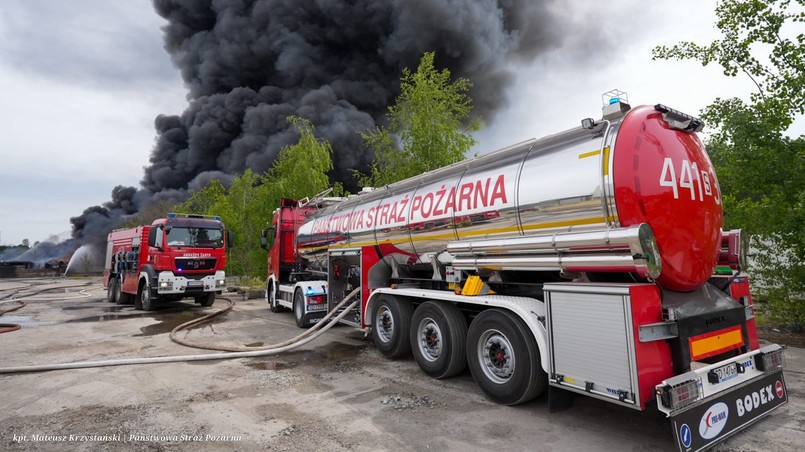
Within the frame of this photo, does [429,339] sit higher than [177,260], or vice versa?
[177,260]

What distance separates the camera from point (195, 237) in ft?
48.1

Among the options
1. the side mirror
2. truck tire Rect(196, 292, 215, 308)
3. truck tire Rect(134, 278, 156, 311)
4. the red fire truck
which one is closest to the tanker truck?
the red fire truck

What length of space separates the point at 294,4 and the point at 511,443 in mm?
78392

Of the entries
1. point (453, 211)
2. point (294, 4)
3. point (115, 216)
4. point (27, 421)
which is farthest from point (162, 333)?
point (294, 4)

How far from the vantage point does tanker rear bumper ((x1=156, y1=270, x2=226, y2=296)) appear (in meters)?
13.8

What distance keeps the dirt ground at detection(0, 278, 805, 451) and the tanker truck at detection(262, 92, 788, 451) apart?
385mm

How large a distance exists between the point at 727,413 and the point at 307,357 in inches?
235

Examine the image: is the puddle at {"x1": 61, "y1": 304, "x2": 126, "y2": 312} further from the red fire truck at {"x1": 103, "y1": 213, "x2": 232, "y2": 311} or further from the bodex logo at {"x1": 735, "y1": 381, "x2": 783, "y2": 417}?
the bodex logo at {"x1": 735, "y1": 381, "x2": 783, "y2": 417}

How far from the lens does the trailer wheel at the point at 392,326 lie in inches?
272

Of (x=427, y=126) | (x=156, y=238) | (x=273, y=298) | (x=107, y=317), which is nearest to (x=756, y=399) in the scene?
(x=427, y=126)

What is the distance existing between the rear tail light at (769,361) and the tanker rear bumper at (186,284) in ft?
47.2

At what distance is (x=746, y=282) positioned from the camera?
507 centimetres

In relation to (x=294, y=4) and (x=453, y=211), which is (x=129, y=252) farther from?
(x=294, y=4)

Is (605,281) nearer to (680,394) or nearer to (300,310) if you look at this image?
(680,394)
